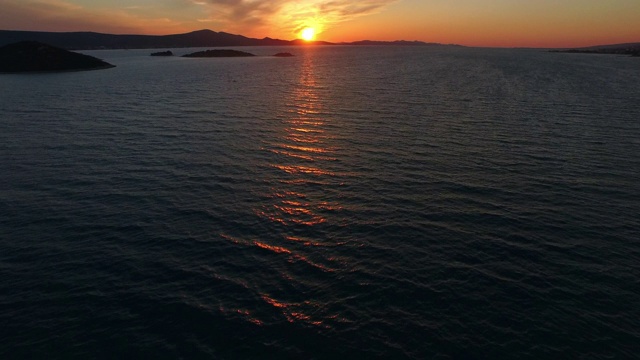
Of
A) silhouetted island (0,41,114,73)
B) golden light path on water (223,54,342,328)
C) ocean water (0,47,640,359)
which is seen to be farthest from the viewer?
silhouetted island (0,41,114,73)

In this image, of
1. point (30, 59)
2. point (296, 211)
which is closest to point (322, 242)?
point (296, 211)

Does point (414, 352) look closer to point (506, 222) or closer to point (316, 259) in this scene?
point (316, 259)

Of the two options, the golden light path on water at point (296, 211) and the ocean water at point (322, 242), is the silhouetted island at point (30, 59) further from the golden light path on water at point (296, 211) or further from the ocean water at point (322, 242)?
the golden light path on water at point (296, 211)

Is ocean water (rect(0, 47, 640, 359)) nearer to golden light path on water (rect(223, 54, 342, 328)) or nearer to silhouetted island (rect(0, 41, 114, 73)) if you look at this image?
golden light path on water (rect(223, 54, 342, 328))

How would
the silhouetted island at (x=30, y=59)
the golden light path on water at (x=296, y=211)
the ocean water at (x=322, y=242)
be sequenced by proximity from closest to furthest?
the ocean water at (x=322, y=242), the golden light path on water at (x=296, y=211), the silhouetted island at (x=30, y=59)

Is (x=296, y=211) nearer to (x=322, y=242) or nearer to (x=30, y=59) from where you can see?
(x=322, y=242)

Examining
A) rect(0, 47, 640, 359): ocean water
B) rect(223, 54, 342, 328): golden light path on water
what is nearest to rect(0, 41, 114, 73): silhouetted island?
rect(0, 47, 640, 359): ocean water

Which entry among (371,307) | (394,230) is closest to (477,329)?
(371,307)

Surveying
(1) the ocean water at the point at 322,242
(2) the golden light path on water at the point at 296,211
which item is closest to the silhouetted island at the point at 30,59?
(1) the ocean water at the point at 322,242
